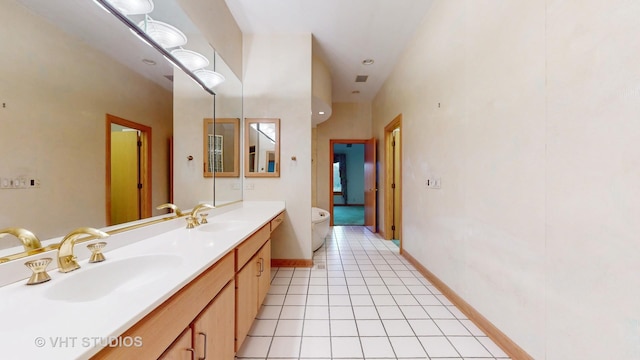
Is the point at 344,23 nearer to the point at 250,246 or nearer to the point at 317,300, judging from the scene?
the point at 250,246

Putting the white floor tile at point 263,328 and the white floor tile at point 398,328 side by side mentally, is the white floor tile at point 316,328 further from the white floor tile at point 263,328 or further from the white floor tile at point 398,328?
the white floor tile at point 398,328

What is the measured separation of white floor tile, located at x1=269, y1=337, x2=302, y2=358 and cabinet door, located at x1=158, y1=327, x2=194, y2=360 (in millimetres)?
823

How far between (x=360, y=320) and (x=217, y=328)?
1205 mm

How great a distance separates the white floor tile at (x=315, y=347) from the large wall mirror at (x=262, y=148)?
1850 mm

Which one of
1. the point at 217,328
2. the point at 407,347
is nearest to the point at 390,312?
the point at 407,347

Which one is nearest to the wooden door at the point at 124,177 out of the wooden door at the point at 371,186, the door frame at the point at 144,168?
the door frame at the point at 144,168

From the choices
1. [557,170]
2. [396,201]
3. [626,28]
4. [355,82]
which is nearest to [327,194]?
[396,201]

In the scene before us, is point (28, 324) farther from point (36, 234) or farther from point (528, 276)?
point (528, 276)

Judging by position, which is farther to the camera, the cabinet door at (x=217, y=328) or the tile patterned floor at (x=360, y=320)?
the tile patterned floor at (x=360, y=320)

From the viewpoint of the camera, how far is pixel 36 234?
0.85 metres

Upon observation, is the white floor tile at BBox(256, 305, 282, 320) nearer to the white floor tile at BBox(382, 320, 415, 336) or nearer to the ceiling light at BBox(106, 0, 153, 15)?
the white floor tile at BBox(382, 320, 415, 336)

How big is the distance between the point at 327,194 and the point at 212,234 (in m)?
3.97

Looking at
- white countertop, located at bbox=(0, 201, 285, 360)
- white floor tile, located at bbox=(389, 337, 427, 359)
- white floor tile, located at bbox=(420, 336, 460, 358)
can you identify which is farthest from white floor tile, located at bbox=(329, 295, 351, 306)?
white countertop, located at bbox=(0, 201, 285, 360)

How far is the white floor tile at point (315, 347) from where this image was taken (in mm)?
1481
